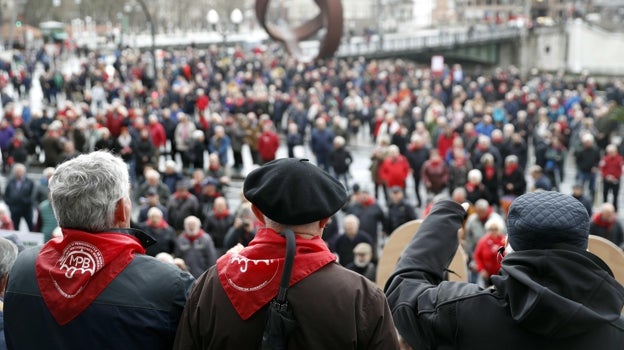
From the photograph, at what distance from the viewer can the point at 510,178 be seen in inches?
502

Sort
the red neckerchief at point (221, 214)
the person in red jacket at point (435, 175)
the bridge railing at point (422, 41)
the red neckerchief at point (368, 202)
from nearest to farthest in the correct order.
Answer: the red neckerchief at point (221, 214)
the red neckerchief at point (368, 202)
the person in red jacket at point (435, 175)
the bridge railing at point (422, 41)

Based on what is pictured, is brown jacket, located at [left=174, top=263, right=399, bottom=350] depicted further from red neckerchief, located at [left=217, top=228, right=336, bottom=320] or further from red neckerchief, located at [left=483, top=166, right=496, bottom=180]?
red neckerchief, located at [left=483, top=166, right=496, bottom=180]

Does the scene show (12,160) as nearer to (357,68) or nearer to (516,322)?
(516,322)

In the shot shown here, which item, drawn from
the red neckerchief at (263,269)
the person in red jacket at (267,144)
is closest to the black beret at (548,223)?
the red neckerchief at (263,269)

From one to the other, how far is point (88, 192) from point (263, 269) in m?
0.59

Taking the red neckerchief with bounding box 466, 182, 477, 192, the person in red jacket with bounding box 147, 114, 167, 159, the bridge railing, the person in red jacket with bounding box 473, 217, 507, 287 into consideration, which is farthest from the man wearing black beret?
the bridge railing

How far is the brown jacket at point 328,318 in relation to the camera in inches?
87.0

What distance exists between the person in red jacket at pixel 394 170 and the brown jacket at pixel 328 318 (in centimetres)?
Answer: 1103

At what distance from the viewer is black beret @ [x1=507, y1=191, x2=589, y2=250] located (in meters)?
2.19

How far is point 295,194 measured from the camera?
2.29 m

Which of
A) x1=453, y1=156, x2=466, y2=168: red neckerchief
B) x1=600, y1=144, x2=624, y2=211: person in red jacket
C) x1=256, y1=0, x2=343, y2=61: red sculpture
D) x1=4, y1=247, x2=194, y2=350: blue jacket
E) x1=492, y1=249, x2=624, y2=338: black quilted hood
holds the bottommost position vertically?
x1=600, y1=144, x2=624, y2=211: person in red jacket

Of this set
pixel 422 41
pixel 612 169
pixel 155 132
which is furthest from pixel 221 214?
pixel 422 41

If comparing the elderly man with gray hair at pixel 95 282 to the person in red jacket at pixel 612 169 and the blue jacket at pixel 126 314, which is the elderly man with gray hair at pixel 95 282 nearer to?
the blue jacket at pixel 126 314

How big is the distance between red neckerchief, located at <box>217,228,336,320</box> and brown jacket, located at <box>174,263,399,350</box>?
23 mm
